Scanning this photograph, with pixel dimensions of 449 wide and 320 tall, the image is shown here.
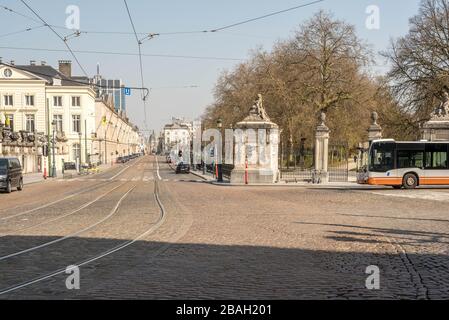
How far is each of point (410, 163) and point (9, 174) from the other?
73.1 ft

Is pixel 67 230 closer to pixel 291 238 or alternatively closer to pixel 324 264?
pixel 291 238

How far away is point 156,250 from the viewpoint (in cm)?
1004

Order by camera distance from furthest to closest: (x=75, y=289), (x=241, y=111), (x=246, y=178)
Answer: (x=241, y=111) → (x=246, y=178) → (x=75, y=289)

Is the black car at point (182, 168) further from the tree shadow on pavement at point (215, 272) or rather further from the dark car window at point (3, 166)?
the tree shadow on pavement at point (215, 272)

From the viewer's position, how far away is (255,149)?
3569cm

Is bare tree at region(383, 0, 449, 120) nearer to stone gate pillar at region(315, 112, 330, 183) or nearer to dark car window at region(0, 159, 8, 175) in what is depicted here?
stone gate pillar at region(315, 112, 330, 183)

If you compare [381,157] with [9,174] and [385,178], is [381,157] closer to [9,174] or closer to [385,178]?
[385,178]

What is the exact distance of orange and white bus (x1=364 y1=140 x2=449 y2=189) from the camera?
29.6m

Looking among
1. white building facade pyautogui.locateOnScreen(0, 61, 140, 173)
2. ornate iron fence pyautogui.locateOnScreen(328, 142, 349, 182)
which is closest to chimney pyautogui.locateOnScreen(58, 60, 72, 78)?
white building facade pyautogui.locateOnScreen(0, 61, 140, 173)

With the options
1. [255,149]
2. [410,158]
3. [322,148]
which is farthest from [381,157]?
[255,149]

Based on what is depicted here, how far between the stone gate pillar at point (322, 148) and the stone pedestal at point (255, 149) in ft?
9.32

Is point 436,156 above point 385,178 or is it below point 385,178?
above
